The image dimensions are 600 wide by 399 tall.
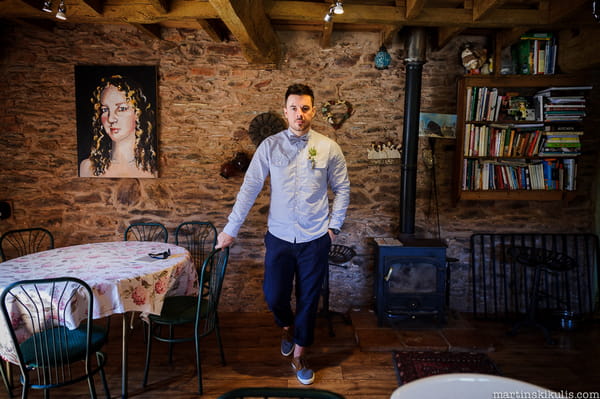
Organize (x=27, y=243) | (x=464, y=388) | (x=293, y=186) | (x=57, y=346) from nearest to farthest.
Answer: (x=464, y=388)
(x=57, y=346)
(x=293, y=186)
(x=27, y=243)

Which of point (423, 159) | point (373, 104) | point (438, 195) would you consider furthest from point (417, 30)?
point (438, 195)

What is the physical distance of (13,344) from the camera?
188 centimetres

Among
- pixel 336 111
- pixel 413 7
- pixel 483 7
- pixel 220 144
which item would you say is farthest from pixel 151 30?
pixel 483 7

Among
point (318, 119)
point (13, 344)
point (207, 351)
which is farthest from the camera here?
point (318, 119)

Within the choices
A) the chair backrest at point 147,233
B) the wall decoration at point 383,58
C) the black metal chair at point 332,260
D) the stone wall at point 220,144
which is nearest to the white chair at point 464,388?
the black metal chair at point 332,260

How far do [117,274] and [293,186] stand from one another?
49.9 inches

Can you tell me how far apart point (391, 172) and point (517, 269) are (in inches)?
67.4

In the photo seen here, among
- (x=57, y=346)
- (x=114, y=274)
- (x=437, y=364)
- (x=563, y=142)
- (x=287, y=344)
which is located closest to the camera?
(x=57, y=346)

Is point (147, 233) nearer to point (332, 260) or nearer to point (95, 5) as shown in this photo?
point (332, 260)

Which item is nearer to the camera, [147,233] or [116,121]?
[116,121]

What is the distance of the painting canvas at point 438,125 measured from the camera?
3589mm

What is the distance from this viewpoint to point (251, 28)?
2623mm

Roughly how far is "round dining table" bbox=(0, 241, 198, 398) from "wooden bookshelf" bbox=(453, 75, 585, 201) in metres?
2.67

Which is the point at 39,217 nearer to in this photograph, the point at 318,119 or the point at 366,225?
the point at 318,119
